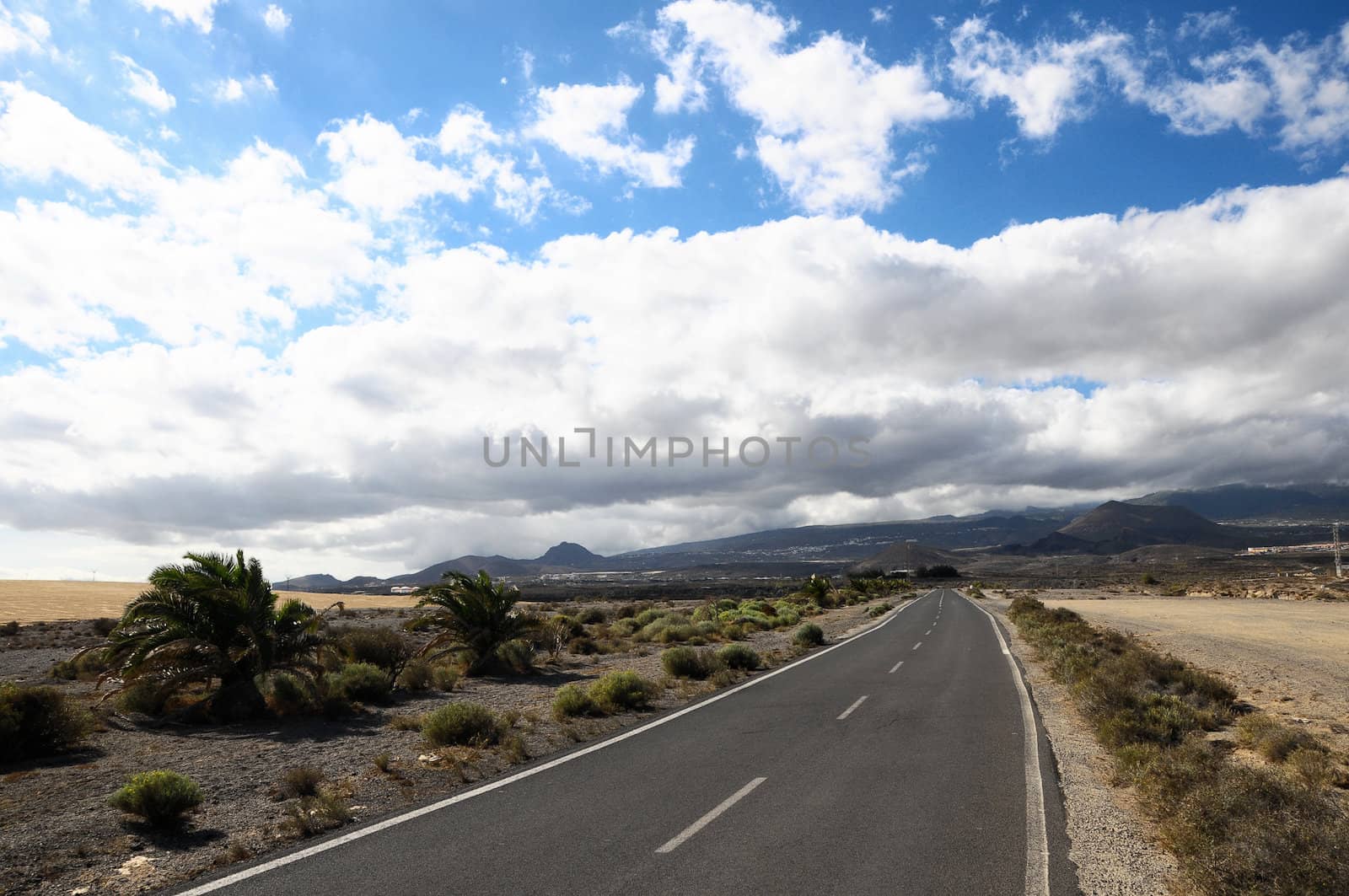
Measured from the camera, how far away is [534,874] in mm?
5930

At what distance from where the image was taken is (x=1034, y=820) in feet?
24.3

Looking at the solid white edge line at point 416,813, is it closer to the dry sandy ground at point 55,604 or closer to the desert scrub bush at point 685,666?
the desert scrub bush at point 685,666

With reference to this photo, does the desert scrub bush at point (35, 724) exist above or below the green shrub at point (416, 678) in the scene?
above

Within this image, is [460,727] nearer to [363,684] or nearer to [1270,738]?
[363,684]

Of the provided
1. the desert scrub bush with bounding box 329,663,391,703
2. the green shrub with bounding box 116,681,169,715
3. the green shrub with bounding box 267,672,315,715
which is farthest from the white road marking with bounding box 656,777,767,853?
the green shrub with bounding box 116,681,169,715

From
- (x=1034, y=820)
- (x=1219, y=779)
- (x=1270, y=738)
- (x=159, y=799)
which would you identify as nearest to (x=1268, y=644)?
(x=1270, y=738)

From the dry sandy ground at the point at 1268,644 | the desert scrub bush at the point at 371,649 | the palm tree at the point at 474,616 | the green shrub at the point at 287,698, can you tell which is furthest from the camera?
the palm tree at the point at 474,616

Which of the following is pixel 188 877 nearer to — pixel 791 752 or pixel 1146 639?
pixel 791 752

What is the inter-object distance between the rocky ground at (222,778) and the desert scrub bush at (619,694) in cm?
42

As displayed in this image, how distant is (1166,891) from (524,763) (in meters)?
7.15

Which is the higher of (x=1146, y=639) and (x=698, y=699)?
(x=698, y=699)

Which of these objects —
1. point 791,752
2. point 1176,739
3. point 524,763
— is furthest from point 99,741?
point 1176,739

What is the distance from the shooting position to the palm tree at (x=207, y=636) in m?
13.2

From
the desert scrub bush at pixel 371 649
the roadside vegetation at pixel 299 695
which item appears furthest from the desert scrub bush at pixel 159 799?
the desert scrub bush at pixel 371 649
